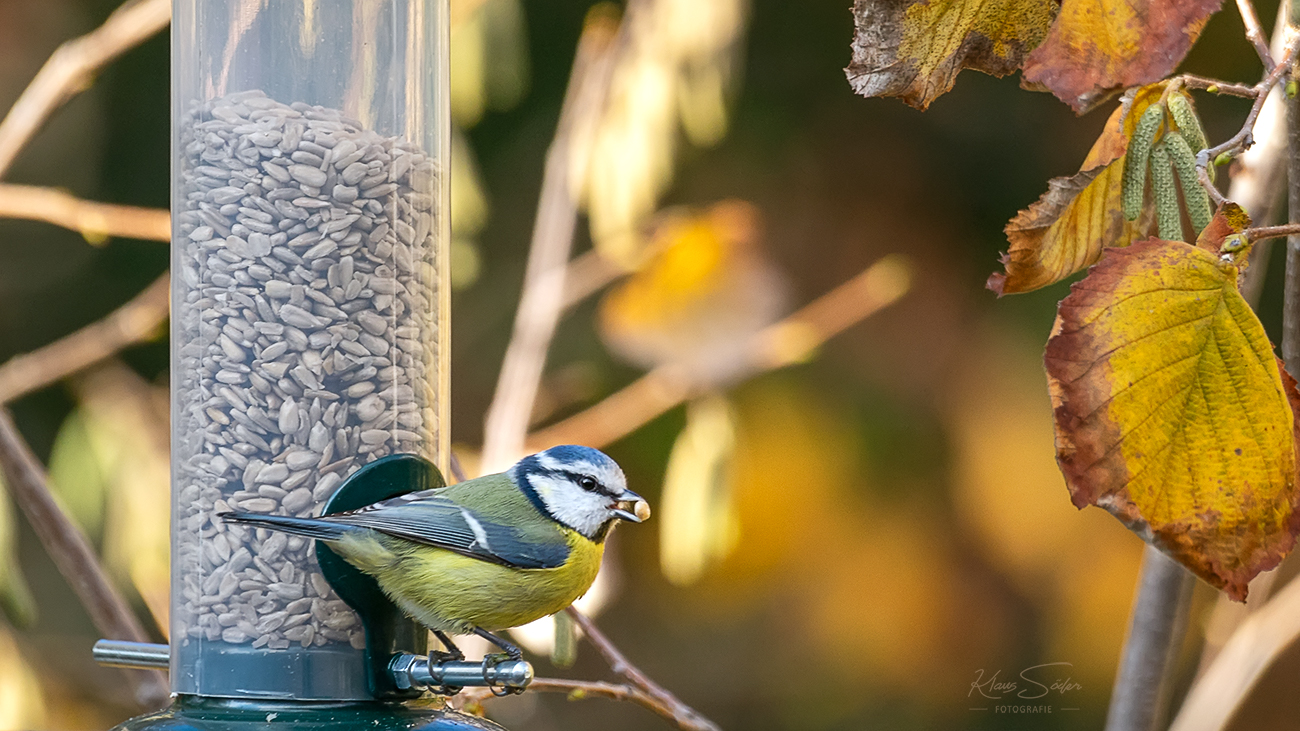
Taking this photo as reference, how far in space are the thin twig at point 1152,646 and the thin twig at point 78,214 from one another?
1400mm

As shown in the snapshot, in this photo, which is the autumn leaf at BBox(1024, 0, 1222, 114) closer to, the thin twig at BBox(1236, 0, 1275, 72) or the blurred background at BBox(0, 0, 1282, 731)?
the thin twig at BBox(1236, 0, 1275, 72)

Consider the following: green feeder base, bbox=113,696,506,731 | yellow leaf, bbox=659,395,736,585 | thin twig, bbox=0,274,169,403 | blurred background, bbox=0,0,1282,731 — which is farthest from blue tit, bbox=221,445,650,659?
blurred background, bbox=0,0,1282,731

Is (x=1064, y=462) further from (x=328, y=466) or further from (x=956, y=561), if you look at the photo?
(x=956, y=561)

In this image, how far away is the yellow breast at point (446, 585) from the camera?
1.37 meters

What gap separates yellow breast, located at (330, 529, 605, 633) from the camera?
1.37 m

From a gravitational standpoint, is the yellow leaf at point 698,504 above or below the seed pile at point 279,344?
below

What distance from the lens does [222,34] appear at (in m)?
1.44

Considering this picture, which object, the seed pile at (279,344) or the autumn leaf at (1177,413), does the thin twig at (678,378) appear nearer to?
the seed pile at (279,344)

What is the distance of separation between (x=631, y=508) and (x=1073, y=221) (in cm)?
77

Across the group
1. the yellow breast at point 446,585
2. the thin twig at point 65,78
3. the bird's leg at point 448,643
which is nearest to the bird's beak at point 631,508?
the yellow breast at point 446,585

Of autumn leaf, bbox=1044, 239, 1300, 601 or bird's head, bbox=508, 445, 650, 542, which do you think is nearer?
autumn leaf, bbox=1044, 239, 1300, 601

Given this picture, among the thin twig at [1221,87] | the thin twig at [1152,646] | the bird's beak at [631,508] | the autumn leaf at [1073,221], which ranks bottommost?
the thin twig at [1152,646]

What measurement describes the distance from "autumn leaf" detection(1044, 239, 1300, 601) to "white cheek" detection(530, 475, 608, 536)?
808 millimetres

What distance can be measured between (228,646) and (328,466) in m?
0.22
